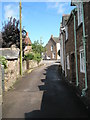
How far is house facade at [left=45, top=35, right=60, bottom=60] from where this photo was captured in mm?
57969

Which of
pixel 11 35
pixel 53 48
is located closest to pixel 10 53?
pixel 11 35

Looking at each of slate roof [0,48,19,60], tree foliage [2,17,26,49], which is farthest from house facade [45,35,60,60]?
slate roof [0,48,19,60]

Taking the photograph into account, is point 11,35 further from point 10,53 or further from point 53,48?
point 53,48

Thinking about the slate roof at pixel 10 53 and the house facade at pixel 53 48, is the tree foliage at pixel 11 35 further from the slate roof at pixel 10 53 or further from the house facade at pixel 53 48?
the house facade at pixel 53 48

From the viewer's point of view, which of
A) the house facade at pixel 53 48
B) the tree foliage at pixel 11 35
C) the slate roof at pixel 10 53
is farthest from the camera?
the house facade at pixel 53 48

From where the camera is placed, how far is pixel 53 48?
195ft

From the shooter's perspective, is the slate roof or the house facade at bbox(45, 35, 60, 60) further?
the house facade at bbox(45, 35, 60, 60)

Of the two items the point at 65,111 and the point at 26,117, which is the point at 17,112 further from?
the point at 65,111

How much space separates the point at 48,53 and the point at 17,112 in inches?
2187

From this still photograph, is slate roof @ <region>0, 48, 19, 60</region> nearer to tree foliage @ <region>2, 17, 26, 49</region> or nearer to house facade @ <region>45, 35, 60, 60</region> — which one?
tree foliage @ <region>2, 17, 26, 49</region>

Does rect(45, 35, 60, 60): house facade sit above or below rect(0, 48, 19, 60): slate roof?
above

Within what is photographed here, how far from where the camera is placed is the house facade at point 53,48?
5797cm

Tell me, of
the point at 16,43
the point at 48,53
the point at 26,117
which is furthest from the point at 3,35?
the point at 48,53

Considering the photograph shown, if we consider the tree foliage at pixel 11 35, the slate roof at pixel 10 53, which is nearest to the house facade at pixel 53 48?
the tree foliage at pixel 11 35
